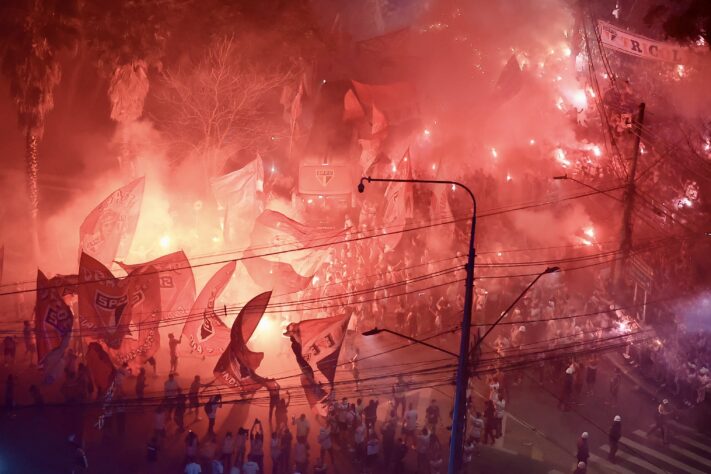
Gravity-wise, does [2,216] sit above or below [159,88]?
below

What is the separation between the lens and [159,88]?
30094mm

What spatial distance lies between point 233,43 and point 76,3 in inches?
320

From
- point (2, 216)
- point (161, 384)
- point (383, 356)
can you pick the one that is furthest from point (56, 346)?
point (2, 216)

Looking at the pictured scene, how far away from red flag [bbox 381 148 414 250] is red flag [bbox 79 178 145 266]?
8574 mm

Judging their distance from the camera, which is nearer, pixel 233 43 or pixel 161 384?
pixel 161 384

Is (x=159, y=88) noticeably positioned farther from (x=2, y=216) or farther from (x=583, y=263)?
(x=583, y=263)

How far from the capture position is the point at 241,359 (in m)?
13.7

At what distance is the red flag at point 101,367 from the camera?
13156 millimetres

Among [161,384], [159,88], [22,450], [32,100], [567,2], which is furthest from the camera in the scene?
[567,2]

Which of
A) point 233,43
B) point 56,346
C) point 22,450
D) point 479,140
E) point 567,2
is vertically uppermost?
point 567,2

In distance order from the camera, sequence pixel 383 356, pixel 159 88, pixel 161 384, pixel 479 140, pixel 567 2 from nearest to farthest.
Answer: pixel 161 384, pixel 383 356, pixel 159 88, pixel 479 140, pixel 567 2

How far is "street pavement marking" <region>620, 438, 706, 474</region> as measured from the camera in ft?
48.7

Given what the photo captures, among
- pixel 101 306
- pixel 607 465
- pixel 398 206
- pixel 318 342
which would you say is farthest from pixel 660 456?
pixel 101 306

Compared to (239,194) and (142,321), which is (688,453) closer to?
(142,321)
